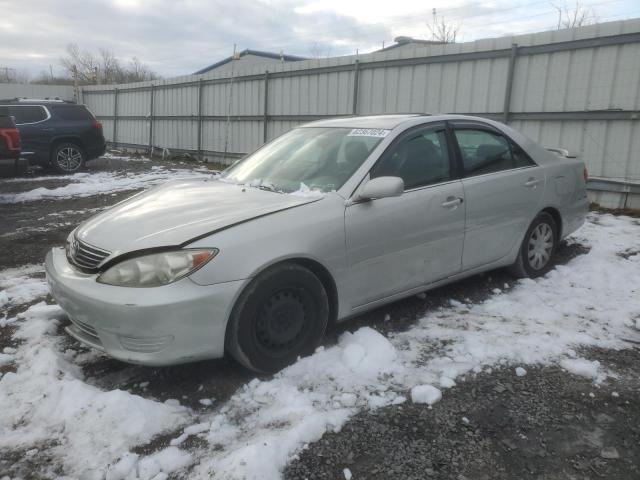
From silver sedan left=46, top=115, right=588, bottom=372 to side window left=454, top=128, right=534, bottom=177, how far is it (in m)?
0.01

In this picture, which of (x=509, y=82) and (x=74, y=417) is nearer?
(x=74, y=417)

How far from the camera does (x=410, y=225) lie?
11.6 ft

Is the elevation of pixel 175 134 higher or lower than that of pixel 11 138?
higher

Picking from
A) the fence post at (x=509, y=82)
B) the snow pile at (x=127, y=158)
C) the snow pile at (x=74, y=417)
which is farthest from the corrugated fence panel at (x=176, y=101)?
the snow pile at (x=74, y=417)

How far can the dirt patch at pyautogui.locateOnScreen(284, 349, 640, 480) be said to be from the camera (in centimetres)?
229

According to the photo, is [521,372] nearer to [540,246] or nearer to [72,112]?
[540,246]


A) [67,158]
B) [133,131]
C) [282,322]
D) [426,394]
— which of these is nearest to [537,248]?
[426,394]

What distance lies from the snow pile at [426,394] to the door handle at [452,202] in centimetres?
143

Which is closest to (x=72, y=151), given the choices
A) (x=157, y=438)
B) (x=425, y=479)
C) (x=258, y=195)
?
(x=258, y=195)

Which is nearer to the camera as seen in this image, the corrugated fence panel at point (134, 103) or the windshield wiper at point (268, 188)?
the windshield wiper at point (268, 188)

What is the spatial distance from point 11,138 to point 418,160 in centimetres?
793

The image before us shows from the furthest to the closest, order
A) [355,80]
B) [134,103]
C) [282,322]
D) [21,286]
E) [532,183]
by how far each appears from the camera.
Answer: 1. [134,103]
2. [355,80]
3. [21,286]
4. [532,183]
5. [282,322]

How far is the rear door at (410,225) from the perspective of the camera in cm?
332

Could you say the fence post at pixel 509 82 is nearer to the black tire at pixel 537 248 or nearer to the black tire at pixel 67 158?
the black tire at pixel 537 248
